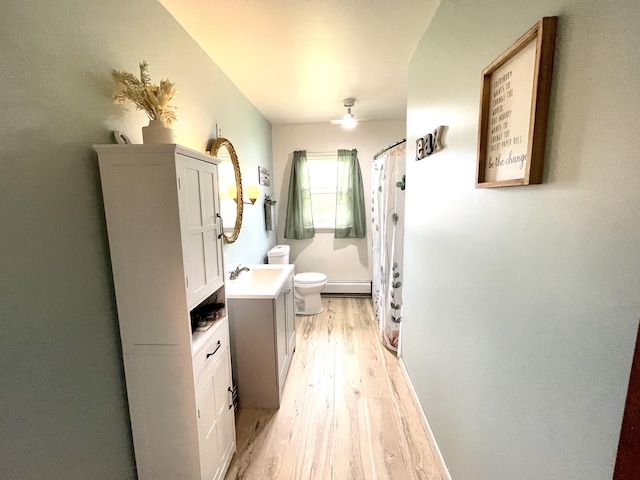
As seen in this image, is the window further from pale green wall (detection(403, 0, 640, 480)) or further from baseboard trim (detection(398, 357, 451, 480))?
pale green wall (detection(403, 0, 640, 480))

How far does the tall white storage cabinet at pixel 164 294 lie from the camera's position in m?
1.02

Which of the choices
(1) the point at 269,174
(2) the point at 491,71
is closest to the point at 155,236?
(2) the point at 491,71

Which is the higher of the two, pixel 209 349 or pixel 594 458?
pixel 594 458

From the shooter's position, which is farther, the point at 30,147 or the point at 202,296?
the point at 202,296

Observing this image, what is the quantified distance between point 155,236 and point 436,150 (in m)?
1.38

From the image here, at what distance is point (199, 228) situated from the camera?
3.94ft

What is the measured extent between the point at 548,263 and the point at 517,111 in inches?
17.5

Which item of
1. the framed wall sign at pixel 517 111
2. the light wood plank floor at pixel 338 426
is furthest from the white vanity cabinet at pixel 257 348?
the framed wall sign at pixel 517 111

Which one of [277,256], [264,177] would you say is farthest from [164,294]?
[264,177]

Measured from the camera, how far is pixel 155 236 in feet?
3.41

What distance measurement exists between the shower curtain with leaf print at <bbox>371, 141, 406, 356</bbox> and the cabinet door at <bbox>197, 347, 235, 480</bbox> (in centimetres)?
154

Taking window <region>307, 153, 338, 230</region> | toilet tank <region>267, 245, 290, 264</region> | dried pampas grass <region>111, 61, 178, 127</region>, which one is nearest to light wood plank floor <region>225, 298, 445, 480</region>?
toilet tank <region>267, 245, 290, 264</region>

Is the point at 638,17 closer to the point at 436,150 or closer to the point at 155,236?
the point at 436,150

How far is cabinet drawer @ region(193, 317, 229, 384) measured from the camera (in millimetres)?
1159
